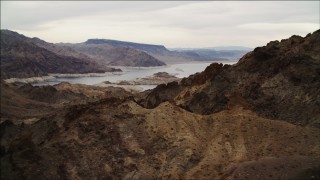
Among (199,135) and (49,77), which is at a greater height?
(199,135)

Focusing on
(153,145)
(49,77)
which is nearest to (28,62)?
(49,77)

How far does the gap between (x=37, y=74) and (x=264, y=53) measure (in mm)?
125929

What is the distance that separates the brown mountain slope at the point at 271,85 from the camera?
3616 cm

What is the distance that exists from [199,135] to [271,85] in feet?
32.1

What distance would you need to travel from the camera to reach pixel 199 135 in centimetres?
3303

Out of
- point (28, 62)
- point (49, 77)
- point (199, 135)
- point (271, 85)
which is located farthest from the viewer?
point (28, 62)

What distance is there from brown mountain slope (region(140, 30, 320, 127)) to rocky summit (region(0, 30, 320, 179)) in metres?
0.09

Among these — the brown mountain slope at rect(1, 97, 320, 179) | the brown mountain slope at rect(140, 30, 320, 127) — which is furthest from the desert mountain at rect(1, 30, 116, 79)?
the brown mountain slope at rect(1, 97, 320, 179)

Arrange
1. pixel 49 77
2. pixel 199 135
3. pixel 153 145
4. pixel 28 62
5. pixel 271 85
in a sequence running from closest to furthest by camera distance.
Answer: pixel 153 145
pixel 199 135
pixel 271 85
pixel 49 77
pixel 28 62

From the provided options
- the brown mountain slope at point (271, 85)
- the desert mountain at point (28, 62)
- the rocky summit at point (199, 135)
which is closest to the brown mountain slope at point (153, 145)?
the rocky summit at point (199, 135)

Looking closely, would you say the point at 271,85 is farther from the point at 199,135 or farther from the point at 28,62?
the point at 28,62

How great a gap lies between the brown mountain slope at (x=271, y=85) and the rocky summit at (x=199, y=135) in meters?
0.09

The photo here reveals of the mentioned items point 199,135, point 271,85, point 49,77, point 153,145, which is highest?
point 271,85

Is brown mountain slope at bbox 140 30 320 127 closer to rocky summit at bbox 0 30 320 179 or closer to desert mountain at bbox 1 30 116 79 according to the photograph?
rocky summit at bbox 0 30 320 179
